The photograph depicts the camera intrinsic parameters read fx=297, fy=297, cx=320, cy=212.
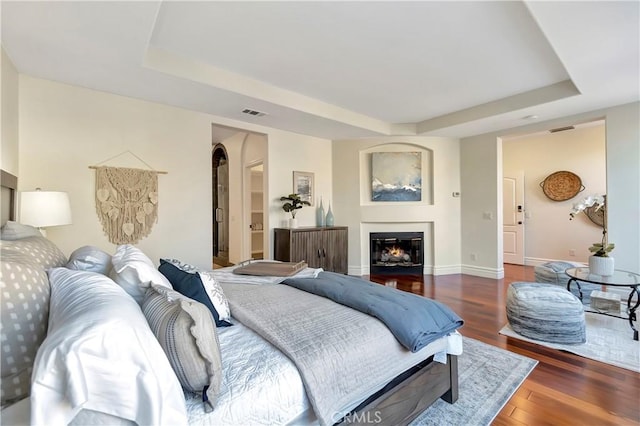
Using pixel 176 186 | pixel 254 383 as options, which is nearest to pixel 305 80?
pixel 176 186

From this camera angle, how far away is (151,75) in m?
2.73

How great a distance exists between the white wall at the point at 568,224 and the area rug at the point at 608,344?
1.27 m

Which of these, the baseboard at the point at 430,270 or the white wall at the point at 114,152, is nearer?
the white wall at the point at 114,152

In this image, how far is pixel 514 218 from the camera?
616 centimetres

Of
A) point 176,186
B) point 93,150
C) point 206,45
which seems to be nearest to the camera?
point 206,45

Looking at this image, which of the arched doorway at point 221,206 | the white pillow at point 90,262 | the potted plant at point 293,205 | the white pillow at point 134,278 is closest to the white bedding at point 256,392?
the white pillow at point 134,278

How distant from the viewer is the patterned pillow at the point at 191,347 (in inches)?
36.7

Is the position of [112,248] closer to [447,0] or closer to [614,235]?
[447,0]

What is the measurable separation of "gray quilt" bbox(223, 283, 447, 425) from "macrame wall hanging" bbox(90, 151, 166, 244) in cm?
228

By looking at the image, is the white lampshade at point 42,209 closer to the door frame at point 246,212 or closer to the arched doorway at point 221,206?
the door frame at point 246,212

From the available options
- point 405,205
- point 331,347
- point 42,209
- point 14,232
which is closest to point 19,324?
point 331,347

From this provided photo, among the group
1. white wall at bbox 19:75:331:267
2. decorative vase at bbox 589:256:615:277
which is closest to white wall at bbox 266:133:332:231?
white wall at bbox 19:75:331:267

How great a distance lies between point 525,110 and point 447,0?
2459 mm

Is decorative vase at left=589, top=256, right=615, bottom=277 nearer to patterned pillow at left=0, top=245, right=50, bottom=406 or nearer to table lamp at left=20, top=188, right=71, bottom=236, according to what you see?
patterned pillow at left=0, top=245, right=50, bottom=406
